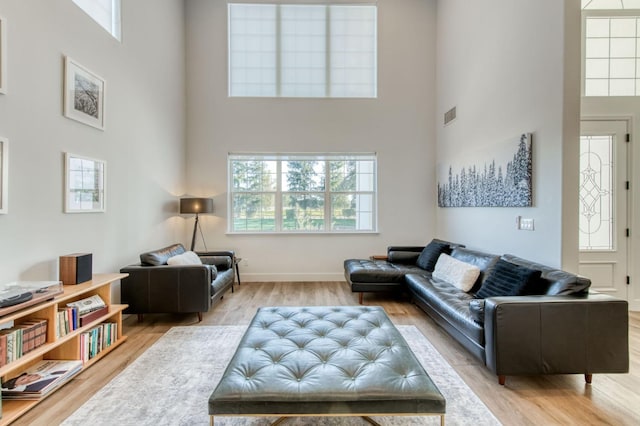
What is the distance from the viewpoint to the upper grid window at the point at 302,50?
17.7 feet

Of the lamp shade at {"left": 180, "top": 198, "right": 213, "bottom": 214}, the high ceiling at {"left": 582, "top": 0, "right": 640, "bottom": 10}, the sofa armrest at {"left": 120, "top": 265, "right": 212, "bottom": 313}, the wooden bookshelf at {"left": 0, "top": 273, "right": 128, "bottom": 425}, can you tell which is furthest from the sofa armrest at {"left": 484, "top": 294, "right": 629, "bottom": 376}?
the lamp shade at {"left": 180, "top": 198, "right": 213, "bottom": 214}

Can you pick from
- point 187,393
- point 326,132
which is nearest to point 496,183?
point 326,132

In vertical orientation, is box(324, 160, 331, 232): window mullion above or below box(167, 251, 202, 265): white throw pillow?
above

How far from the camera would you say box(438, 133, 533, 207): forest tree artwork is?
3102 mm

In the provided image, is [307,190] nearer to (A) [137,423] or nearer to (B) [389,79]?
(B) [389,79]

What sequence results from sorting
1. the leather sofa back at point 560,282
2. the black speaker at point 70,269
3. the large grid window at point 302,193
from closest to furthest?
the leather sofa back at point 560,282
the black speaker at point 70,269
the large grid window at point 302,193

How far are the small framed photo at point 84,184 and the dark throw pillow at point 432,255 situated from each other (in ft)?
13.4

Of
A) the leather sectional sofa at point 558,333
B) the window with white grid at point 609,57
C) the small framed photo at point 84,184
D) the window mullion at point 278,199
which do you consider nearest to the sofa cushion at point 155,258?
the small framed photo at point 84,184

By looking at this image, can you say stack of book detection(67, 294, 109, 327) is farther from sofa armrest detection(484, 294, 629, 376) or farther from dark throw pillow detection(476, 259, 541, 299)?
dark throw pillow detection(476, 259, 541, 299)

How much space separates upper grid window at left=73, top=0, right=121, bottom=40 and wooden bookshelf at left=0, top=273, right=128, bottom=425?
2679 mm

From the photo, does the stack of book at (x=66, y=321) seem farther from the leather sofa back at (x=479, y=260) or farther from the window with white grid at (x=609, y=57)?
the window with white grid at (x=609, y=57)

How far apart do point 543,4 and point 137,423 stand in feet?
15.2

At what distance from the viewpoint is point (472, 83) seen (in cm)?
422

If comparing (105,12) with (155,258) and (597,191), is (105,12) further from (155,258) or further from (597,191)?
(597,191)
